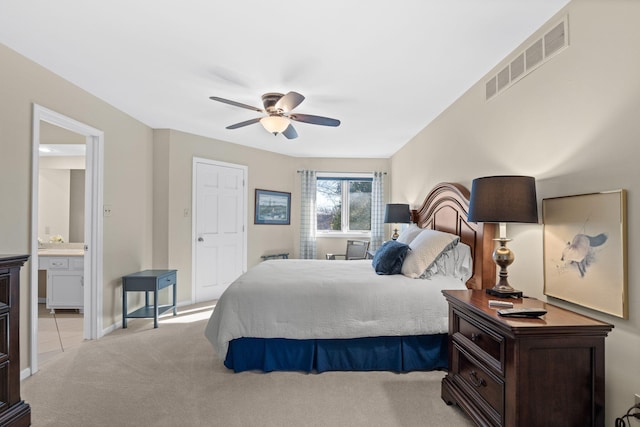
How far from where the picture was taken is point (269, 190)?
18.3 ft

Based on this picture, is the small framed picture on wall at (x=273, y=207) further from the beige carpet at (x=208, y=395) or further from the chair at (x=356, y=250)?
the beige carpet at (x=208, y=395)

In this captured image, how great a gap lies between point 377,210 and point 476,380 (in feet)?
13.9

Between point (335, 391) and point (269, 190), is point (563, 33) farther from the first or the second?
point (269, 190)

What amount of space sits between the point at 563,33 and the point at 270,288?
2.53 meters

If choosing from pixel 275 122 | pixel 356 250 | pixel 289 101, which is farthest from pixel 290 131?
pixel 356 250

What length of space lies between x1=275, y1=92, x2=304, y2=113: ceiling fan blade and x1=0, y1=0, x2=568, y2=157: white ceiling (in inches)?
8.5

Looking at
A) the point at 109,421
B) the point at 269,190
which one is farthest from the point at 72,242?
the point at 109,421

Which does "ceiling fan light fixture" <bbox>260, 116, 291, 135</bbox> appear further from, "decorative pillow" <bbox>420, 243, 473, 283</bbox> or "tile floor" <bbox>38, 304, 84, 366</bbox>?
"tile floor" <bbox>38, 304, 84, 366</bbox>

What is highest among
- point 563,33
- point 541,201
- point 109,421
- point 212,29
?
point 212,29

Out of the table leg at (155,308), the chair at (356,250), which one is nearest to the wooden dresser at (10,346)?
the table leg at (155,308)

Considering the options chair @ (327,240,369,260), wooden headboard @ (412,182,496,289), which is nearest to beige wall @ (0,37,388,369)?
chair @ (327,240,369,260)

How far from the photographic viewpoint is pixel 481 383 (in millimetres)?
1700

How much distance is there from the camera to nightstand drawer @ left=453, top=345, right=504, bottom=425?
5.08ft

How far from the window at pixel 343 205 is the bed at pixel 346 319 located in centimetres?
341
